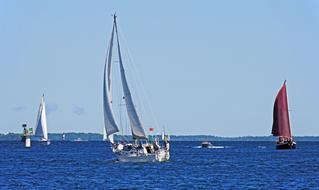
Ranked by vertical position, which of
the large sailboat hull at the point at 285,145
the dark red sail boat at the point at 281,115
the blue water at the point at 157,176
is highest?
the dark red sail boat at the point at 281,115

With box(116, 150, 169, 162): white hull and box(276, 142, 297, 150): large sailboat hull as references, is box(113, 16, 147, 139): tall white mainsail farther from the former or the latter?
box(276, 142, 297, 150): large sailboat hull

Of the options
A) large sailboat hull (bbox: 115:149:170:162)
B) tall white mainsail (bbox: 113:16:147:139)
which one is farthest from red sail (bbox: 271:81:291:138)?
tall white mainsail (bbox: 113:16:147:139)

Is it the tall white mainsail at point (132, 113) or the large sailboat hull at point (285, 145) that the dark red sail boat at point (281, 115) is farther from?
the tall white mainsail at point (132, 113)

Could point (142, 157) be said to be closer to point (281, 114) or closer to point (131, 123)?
point (131, 123)

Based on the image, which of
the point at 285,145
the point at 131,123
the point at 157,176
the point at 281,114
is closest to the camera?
the point at 157,176

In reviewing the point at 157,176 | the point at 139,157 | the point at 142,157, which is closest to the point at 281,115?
the point at 142,157

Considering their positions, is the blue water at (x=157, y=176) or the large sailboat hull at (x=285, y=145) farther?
the large sailboat hull at (x=285, y=145)

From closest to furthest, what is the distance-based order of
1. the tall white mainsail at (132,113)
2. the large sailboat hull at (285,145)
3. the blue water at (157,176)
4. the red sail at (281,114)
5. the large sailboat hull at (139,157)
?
the blue water at (157,176)
the tall white mainsail at (132,113)
the large sailboat hull at (139,157)
the red sail at (281,114)
the large sailboat hull at (285,145)

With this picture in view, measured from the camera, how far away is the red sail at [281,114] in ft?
578

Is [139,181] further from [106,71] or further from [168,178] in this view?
[106,71]

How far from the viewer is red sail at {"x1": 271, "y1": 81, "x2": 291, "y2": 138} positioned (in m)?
176

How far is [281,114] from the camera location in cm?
17638

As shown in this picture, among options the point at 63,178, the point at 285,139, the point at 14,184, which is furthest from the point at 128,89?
the point at 285,139

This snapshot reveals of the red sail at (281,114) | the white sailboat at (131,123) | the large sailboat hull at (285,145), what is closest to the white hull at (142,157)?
the white sailboat at (131,123)
